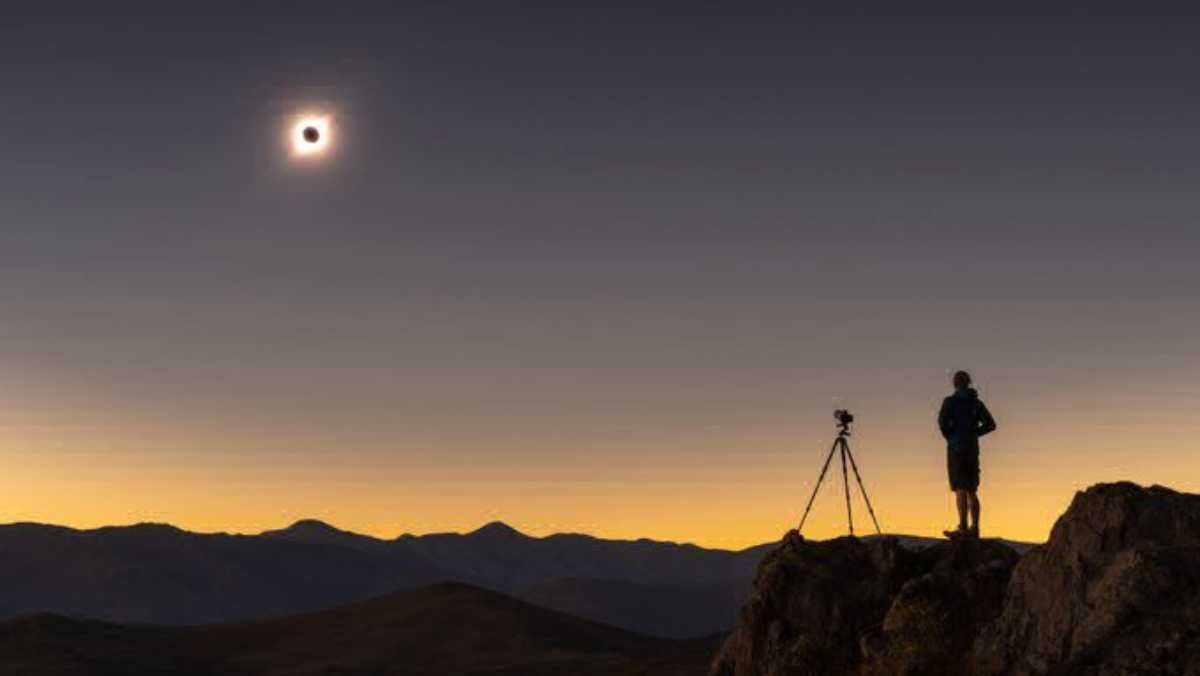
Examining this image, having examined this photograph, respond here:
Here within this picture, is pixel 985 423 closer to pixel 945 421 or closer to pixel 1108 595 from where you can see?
pixel 945 421

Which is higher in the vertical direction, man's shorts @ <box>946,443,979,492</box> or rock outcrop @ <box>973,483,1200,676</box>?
man's shorts @ <box>946,443,979,492</box>

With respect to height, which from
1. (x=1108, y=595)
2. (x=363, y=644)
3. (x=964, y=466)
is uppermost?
(x=363, y=644)

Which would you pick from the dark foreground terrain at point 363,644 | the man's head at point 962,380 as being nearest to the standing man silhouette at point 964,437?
the man's head at point 962,380

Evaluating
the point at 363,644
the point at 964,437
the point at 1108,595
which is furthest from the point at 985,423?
the point at 363,644

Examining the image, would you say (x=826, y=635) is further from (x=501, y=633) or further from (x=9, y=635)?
(x=9, y=635)

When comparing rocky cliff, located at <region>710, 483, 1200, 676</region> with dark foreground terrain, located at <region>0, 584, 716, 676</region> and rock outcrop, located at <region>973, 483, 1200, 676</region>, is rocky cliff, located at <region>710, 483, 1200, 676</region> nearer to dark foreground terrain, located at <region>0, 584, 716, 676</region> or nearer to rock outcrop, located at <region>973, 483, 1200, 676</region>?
rock outcrop, located at <region>973, 483, 1200, 676</region>

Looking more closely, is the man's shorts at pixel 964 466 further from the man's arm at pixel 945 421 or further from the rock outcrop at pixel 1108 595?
the rock outcrop at pixel 1108 595

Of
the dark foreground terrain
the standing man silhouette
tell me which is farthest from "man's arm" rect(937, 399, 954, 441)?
the dark foreground terrain
